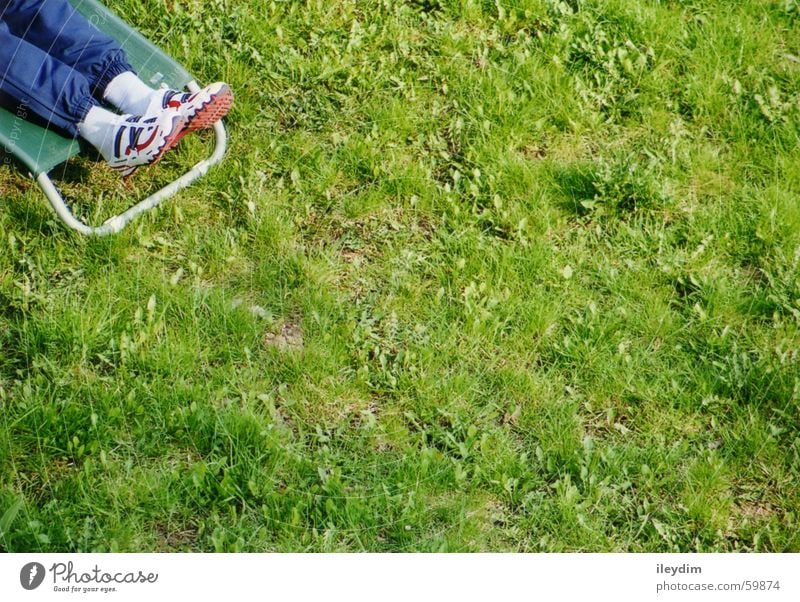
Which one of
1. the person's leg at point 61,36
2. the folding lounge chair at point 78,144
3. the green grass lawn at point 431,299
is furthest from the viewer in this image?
the person's leg at point 61,36

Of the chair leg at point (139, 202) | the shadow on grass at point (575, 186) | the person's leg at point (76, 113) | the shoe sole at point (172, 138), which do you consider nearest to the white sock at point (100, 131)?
the person's leg at point (76, 113)

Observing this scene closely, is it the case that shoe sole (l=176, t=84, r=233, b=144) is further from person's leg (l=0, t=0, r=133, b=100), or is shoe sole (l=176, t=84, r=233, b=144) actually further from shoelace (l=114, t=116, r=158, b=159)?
person's leg (l=0, t=0, r=133, b=100)

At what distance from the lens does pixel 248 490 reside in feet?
9.48

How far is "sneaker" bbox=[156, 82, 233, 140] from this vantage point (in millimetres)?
3553

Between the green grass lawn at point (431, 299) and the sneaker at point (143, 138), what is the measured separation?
145mm

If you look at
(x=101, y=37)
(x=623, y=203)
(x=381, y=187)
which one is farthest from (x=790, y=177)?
(x=101, y=37)

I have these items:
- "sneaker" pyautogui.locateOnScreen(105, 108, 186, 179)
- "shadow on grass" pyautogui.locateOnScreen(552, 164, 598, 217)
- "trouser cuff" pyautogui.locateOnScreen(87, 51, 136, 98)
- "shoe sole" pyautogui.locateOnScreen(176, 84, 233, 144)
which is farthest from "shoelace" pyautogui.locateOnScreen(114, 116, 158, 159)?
"shadow on grass" pyautogui.locateOnScreen(552, 164, 598, 217)

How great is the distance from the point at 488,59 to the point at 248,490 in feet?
7.46

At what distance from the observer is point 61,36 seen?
144 inches

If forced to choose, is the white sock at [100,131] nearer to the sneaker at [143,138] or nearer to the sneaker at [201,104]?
the sneaker at [143,138]

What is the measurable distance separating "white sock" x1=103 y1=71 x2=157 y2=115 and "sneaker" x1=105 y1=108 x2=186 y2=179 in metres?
0.13

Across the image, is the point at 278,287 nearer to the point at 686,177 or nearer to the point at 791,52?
the point at 686,177

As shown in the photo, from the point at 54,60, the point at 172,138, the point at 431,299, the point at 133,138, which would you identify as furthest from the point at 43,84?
the point at 431,299

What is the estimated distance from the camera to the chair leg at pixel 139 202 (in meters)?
3.37
